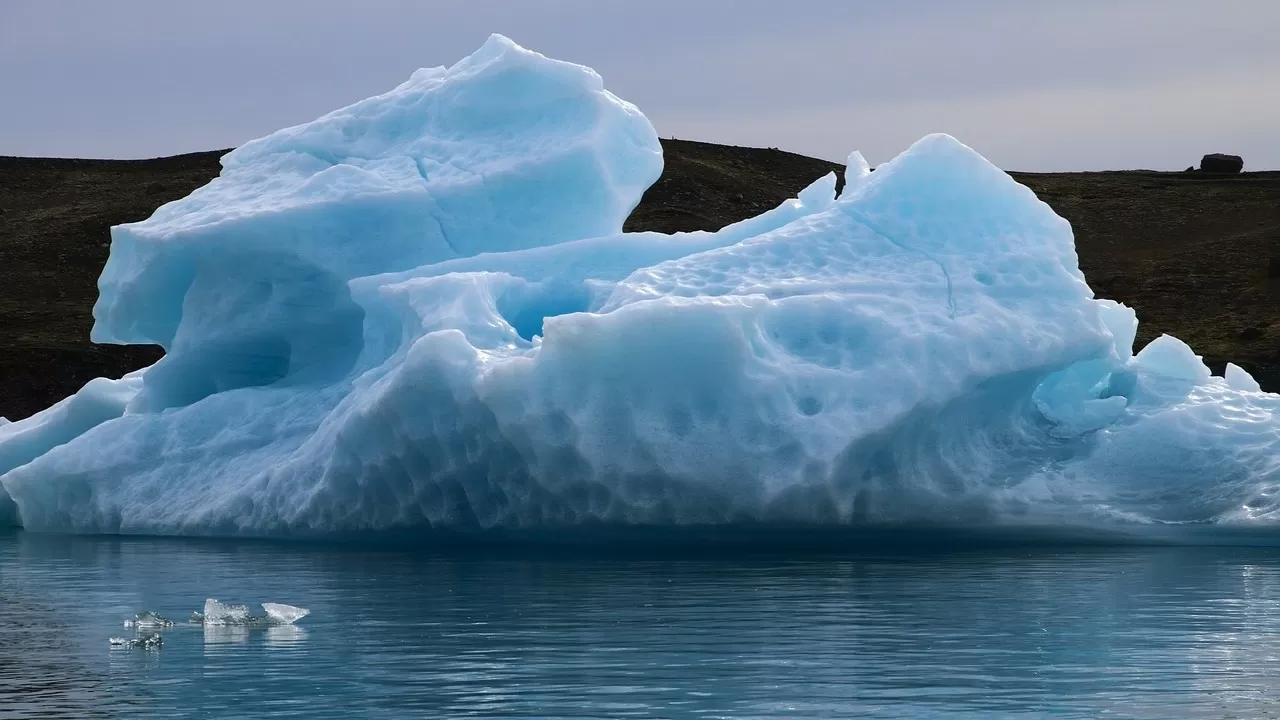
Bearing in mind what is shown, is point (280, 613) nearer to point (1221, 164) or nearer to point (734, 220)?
point (734, 220)

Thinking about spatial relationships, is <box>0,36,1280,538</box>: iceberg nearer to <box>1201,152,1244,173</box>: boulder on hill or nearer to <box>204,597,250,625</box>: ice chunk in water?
<box>204,597,250,625</box>: ice chunk in water

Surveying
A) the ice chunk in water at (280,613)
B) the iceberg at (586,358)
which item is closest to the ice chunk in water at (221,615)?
the ice chunk in water at (280,613)

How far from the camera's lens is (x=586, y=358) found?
49.8ft

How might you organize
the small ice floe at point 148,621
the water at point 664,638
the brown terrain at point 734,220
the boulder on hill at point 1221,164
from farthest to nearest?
Answer: the boulder on hill at point 1221,164 → the brown terrain at point 734,220 → the small ice floe at point 148,621 → the water at point 664,638

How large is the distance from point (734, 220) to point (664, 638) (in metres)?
42.0

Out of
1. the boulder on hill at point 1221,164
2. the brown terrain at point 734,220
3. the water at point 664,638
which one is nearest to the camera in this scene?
the water at point 664,638

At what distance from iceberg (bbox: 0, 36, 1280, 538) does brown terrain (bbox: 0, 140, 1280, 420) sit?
21.2 m

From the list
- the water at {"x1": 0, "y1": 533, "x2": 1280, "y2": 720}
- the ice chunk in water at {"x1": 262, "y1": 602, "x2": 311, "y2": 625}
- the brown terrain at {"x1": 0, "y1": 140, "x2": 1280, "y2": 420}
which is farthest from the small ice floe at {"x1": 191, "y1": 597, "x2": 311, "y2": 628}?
the brown terrain at {"x1": 0, "y1": 140, "x2": 1280, "y2": 420}

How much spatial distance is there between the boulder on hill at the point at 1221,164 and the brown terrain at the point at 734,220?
719 millimetres

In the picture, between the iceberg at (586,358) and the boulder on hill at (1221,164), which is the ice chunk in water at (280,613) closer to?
the iceberg at (586,358)

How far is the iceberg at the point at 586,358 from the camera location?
1526cm

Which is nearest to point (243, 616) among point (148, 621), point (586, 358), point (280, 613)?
point (280, 613)

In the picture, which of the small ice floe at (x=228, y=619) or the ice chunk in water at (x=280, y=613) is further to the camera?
the ice chunk in water at (x=280, y=613)

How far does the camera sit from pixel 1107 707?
26.2ft
